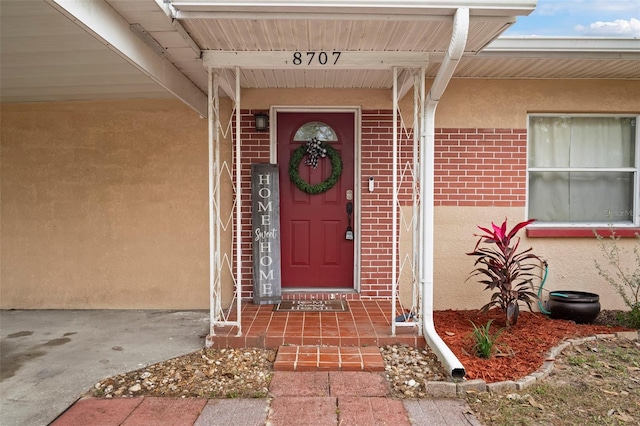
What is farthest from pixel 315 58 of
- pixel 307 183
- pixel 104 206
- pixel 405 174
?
pixel 104 206

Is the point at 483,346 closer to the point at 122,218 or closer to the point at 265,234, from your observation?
the point at 265,234

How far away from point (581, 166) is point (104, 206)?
222 inches

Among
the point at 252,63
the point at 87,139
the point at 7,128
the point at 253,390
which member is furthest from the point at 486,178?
the point at 7,128

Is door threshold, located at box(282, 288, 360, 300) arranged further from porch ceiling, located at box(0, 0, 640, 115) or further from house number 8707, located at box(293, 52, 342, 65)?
house number 8707, located at box(293, 52, 342, 65)

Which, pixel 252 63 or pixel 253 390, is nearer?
pixel 253 390

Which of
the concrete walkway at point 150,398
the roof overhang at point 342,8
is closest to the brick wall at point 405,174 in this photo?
the concrete walkway at point 150,398

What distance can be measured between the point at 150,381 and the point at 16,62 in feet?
10.1

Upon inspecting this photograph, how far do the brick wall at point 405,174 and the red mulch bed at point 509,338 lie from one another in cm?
91

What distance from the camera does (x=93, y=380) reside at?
3.30 metres

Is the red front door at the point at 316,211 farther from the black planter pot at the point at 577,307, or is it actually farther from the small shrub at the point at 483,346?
the black planter pot at the point at 577,307

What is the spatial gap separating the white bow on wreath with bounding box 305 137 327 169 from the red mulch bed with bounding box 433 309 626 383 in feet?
7.13

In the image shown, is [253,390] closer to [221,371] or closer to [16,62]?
[221,371]

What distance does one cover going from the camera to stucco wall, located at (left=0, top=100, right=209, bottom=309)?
5.10 meters

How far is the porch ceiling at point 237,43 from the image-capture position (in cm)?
292
